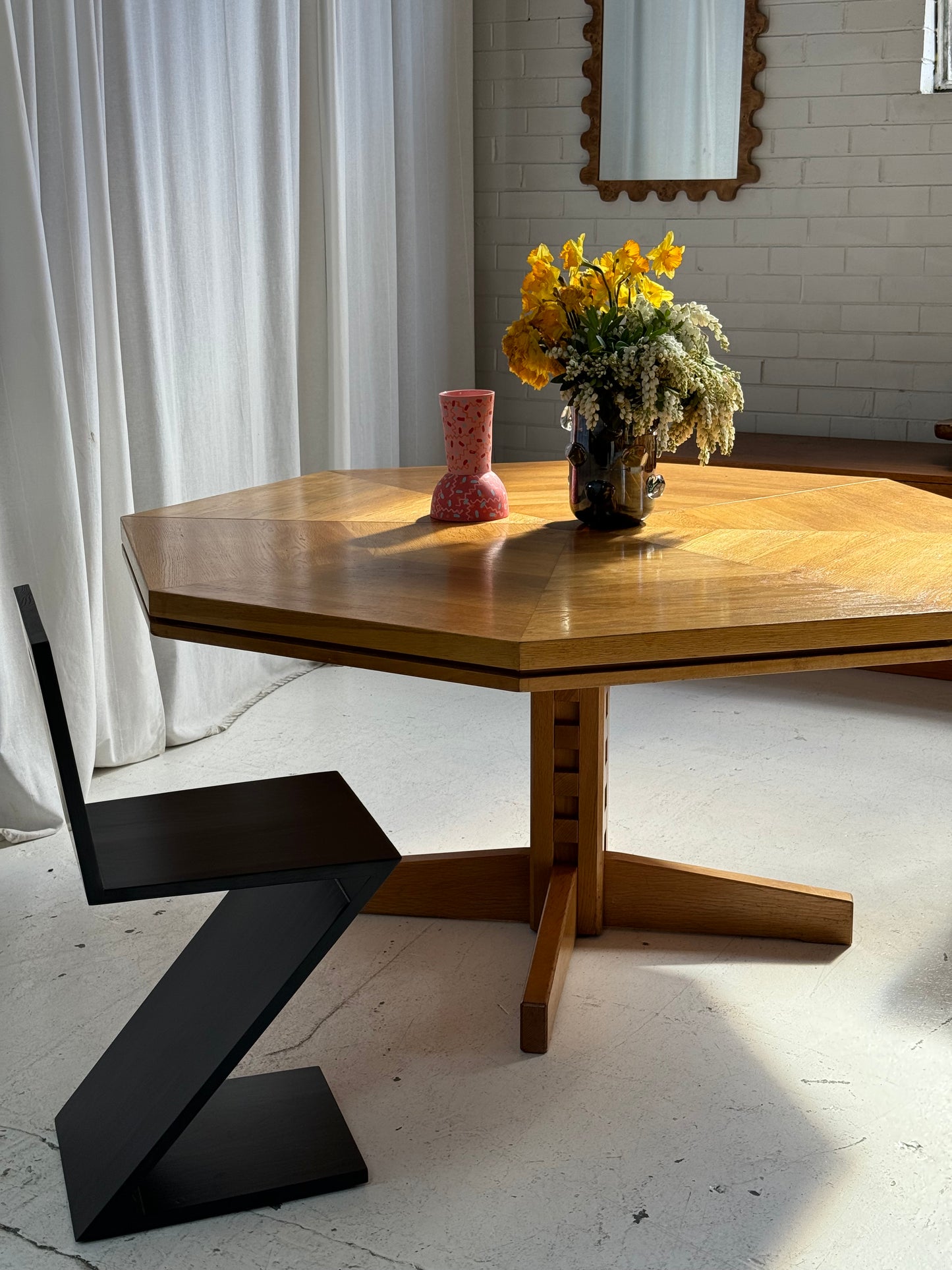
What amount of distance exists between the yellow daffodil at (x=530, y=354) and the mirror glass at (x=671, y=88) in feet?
8.23

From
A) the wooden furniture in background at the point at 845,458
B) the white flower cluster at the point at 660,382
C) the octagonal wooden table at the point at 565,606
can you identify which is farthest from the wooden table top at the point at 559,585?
the wooden furniture in background at the point at 845,458

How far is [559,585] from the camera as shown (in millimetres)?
1787

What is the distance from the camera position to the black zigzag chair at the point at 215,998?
1554mm

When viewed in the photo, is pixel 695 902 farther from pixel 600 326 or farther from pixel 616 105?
pixel 616 105

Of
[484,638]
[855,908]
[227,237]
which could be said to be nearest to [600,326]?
[484,638]

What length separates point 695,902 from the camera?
7.59ft

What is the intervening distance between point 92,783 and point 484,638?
5.69 feet

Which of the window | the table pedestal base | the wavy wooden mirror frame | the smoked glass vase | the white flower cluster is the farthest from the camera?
the wavy wooden mirror frame

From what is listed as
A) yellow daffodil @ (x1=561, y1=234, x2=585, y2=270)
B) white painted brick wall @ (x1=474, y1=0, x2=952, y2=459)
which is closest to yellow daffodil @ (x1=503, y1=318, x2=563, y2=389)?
yellow daffodil @ (x1=561, y1=234, x2=585, y2=270)

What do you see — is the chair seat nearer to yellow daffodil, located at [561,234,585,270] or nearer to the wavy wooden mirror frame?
yellow daffodil, located at [561,234,585,270]

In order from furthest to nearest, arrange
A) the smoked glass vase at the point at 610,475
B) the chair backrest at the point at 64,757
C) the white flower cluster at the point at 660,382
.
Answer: the smoked glass vase at the point at 610,475 < the white flower cluster at the point at 660,382 < the chair backrest at the point at 64,757

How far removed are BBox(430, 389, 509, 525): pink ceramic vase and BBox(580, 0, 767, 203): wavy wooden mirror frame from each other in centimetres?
235

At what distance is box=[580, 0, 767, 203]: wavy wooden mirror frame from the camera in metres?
4.02

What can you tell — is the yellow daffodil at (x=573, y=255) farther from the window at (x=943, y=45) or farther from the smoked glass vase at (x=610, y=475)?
the window at (x=943, y=45)
